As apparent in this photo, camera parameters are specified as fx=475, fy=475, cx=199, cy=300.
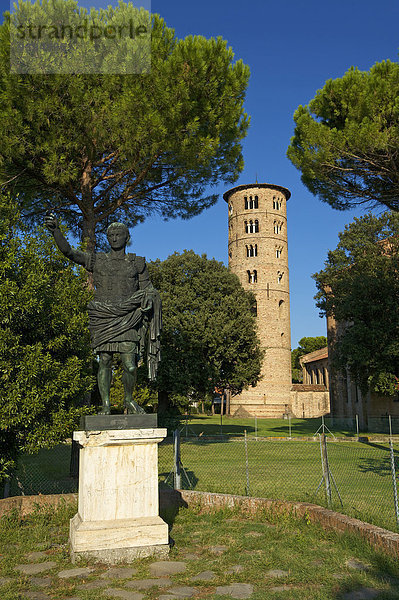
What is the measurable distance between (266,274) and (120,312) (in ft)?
153

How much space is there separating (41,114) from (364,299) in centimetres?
1651

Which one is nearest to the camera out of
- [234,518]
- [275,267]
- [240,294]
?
[234,518]

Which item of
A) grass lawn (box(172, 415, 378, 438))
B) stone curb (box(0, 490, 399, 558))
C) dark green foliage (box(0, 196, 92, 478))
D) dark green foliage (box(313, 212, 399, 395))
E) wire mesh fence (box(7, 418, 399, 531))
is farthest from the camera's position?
grass lawn (box(172, 415, 378, 438))

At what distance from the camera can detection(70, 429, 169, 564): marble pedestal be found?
4766 mm

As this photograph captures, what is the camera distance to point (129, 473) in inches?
199

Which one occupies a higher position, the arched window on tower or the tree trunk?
the arched window on tower

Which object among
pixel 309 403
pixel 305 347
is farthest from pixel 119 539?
pixel 305 347

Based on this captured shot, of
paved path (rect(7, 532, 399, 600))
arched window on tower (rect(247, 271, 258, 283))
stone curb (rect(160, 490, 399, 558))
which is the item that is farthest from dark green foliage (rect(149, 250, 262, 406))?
arched window on tower (rect(247, 271, 258, 283))

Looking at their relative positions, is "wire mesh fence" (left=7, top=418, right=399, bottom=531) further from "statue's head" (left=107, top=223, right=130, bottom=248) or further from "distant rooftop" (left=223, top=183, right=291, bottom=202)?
"distant rooftop" (left=223, top=183, right=291, bottom=202)

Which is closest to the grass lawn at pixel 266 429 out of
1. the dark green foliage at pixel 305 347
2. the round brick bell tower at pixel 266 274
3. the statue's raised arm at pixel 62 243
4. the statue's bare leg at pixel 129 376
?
the round brick bell tower at pixel 266 274

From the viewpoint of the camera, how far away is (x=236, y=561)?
4.77 metres

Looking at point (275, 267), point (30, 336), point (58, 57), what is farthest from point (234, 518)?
point (275, 267)

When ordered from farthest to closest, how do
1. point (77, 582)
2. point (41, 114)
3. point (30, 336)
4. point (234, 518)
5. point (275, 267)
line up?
1. point (275, 267)
2. point (41, 114)
3. point (30, 336)
4. point (234, 518)
5. point (77, 582)

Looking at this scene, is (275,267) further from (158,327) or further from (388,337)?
(158,327)
